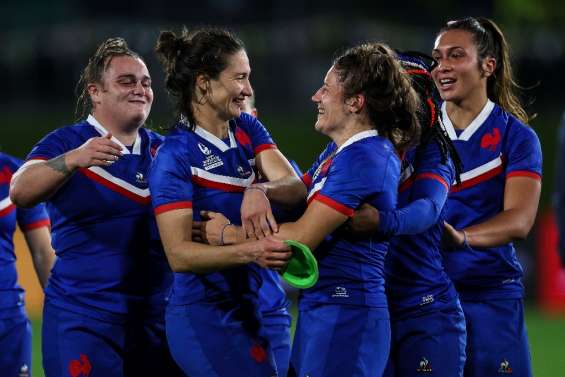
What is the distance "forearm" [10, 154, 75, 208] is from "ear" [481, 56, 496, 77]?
6.88 feet

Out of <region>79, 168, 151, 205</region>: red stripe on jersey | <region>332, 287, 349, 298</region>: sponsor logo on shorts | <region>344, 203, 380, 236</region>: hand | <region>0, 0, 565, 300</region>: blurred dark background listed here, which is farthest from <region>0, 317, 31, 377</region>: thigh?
<region>0, 0, 565, 300</region>: blurred dark background

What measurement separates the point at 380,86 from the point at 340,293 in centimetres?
80

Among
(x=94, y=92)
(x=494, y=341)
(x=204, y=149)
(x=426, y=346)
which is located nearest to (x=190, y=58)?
(x=204, y=149)

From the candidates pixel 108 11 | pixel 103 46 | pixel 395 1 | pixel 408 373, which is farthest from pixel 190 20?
pixel 408 373

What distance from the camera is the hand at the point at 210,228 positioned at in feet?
13.5

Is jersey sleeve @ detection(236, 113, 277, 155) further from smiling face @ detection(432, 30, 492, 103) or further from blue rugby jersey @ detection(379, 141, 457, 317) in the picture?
smiling face @ detection(432, 30, 492, 103)

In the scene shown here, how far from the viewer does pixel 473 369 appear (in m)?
5.20

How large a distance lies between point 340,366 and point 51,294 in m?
1.58

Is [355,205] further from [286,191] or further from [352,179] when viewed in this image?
[286,191]

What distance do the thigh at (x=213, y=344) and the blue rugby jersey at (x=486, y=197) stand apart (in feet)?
4.40

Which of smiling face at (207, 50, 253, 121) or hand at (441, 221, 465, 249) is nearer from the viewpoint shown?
smiling face at (207, 50, 253, 121)

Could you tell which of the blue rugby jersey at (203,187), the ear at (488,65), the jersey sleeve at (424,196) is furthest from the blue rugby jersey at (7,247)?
the ear at (488,65)

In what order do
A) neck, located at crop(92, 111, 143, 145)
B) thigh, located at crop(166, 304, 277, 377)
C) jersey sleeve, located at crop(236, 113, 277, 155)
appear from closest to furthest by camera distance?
thigh, located at crop(166, 304, 277, 377)
jersey sleeve, located at crop(236, 113, 277, 155)
neck, located at crop(92, 111, 143, 145)

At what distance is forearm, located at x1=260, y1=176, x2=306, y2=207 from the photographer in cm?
441
